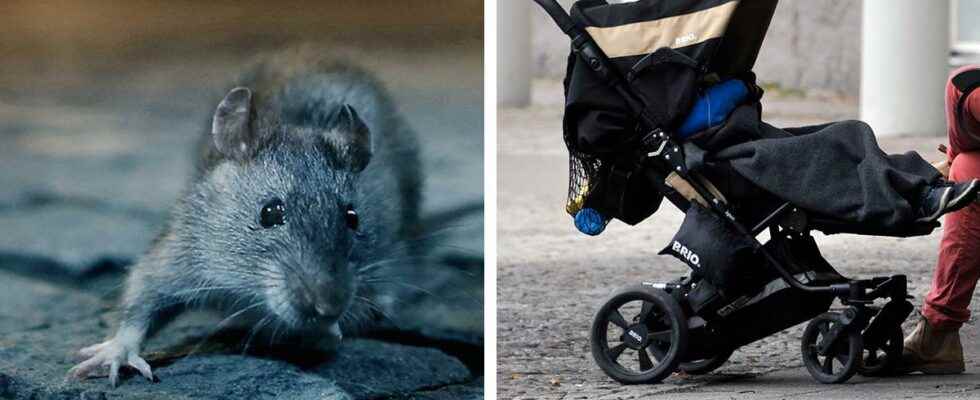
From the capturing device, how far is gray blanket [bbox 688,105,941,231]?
226 inches

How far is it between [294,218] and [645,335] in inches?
66.1

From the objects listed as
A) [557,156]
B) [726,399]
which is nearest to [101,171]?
[726,399]

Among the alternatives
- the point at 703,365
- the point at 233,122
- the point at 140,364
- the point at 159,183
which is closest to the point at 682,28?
the point at 703,365

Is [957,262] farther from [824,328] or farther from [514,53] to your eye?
[514,53]

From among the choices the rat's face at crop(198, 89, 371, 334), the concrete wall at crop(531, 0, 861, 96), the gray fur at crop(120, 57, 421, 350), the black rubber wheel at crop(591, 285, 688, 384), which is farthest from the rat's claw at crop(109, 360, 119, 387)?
the concrete wall at crop(531, 0, 861, 96)

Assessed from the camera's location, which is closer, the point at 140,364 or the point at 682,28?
the point at 140,364

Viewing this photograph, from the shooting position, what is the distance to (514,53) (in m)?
16.3

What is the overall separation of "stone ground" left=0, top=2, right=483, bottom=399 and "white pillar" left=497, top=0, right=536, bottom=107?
37.0 feet

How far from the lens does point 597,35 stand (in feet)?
19.9

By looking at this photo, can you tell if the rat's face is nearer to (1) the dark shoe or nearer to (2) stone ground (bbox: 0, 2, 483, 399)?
(2) stone ground (bbox: 0, 2, 483, 399)

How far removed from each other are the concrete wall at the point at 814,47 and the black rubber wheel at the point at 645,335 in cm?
1059

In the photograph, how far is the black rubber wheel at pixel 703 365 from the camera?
6422 mm

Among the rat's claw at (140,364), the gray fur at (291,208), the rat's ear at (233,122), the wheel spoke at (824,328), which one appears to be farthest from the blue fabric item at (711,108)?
the rat's claw at (140,364)

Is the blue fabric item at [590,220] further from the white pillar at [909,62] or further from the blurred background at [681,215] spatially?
the white pillar at [909,62]
